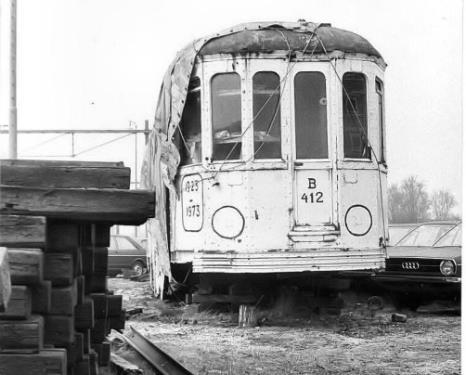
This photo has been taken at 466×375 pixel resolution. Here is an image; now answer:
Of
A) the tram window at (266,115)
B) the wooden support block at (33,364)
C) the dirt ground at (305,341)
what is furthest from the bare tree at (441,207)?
the wooden support block at (33,364)

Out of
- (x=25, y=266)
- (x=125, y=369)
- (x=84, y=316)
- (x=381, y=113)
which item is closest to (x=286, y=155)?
(x=381, y=113)

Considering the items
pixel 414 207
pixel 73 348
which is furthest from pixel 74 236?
pixel 414 207

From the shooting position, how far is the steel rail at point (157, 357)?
7.28m

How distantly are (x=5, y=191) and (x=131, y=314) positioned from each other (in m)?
9.06

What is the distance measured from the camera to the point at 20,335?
3686 mm

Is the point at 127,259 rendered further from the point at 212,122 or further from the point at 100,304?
the point at 100,304

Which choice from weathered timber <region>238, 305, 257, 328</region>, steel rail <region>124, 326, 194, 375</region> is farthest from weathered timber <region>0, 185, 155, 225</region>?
weathered timber <region>238, 305, 257, 328</region>

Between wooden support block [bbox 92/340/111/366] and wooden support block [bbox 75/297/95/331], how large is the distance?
3.81 ft

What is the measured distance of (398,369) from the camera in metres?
7.51

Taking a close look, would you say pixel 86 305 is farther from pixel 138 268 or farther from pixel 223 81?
pixel 138 268

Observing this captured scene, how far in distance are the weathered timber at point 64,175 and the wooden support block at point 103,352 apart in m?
2.73

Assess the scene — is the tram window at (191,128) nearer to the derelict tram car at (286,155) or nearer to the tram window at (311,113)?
the derelict tram car at (286,155)

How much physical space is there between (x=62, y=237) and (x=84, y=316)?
4.81 feet

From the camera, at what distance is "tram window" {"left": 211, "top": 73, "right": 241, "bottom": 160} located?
409 inches
